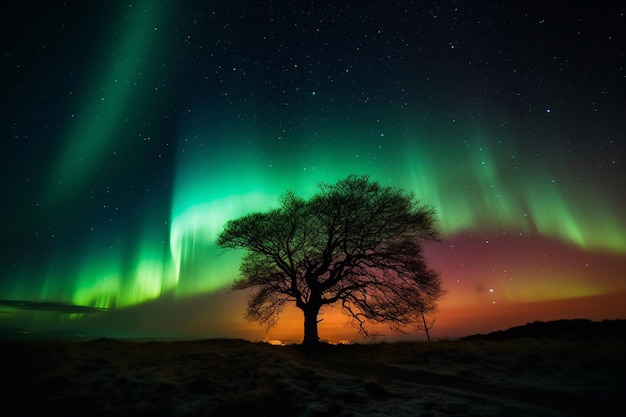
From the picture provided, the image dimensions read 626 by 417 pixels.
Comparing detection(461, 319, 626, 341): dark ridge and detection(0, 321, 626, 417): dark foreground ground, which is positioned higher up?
detection(461, 319, 626, 341): dark ridge

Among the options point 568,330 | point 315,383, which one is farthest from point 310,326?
point 568,330

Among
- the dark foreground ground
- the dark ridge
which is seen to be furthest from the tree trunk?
the dark ridge

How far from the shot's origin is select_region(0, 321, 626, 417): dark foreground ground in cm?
815

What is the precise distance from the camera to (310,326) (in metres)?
21.8

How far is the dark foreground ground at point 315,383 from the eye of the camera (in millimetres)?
8148

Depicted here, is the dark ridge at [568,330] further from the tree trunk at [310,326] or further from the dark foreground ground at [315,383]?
the tree trunk at [310,326]

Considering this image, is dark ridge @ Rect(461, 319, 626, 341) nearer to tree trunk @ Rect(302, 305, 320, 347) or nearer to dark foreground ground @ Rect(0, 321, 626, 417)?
dark foreground ground @ Rect(0, 321, 626, 417)

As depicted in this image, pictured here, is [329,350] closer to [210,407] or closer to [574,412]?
[210,407]

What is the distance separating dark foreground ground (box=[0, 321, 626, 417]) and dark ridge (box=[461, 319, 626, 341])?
1.84 meters

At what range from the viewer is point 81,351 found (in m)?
15.3

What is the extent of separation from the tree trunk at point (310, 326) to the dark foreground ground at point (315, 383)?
5.99 meters

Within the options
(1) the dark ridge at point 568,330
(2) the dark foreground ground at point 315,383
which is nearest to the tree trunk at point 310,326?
(2) the dark foreground ground at point 315,383

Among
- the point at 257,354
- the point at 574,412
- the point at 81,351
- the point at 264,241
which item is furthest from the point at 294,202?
the point at 574,412

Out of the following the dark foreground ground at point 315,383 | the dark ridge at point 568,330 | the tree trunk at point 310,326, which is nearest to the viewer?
Result: the dark foreground ground at point 315,383
